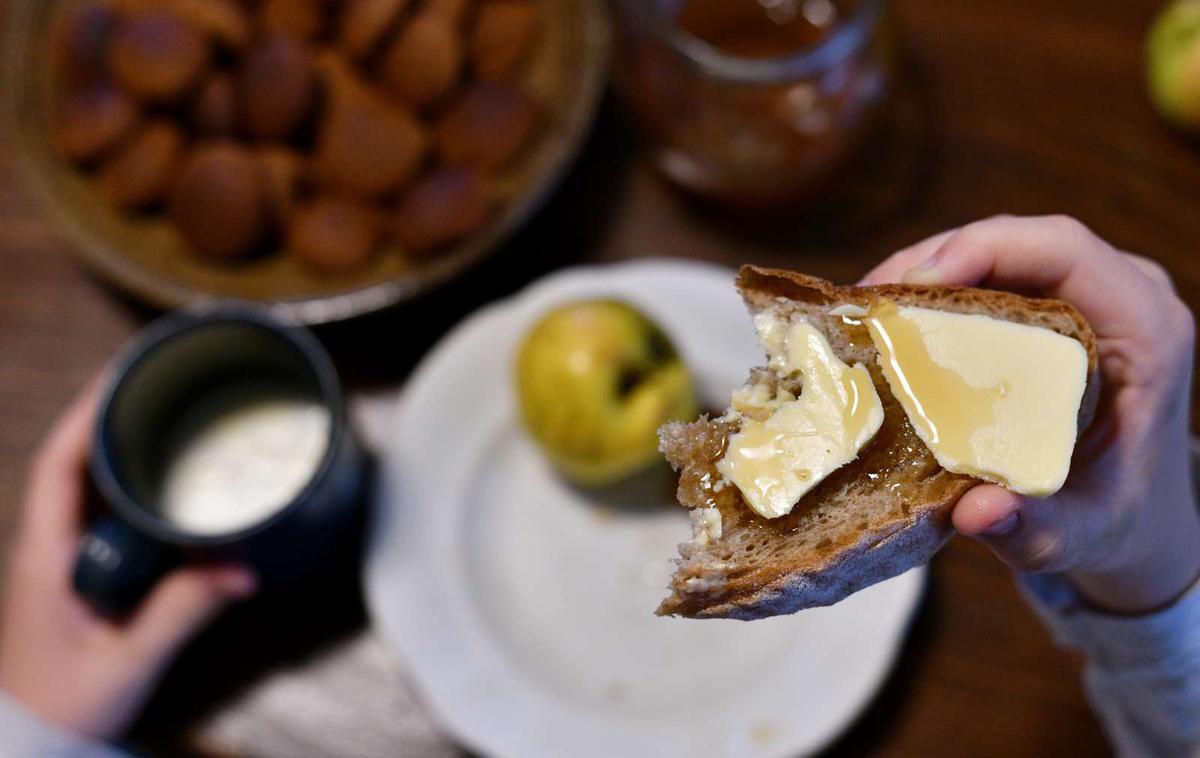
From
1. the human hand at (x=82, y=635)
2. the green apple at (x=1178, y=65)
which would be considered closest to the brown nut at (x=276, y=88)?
the human hand at (x=82, y=635)

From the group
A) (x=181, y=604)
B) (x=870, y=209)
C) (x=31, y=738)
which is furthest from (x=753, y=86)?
(x=31, y=738)

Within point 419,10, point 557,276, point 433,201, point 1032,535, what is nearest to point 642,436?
point 557,276

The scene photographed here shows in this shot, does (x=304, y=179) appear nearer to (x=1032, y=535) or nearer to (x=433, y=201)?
(x=433, y=201)

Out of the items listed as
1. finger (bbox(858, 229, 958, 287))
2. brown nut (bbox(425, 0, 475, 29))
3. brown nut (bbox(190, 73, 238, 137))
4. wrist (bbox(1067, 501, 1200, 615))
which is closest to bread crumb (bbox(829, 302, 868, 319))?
finger (bbox(858, 229, 958, 287))

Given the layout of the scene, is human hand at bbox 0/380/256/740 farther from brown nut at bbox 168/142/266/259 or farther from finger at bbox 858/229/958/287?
finger at bbox 858/229/958/287

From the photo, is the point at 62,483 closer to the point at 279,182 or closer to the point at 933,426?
the point at 279,182

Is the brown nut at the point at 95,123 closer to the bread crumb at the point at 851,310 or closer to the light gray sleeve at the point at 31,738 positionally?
the light gray sleeve at the point at 31,738
